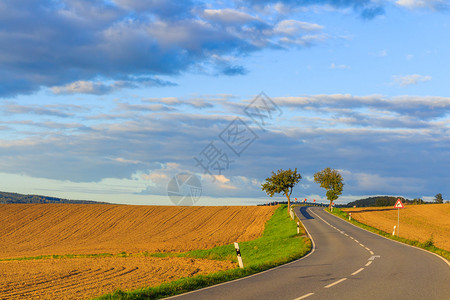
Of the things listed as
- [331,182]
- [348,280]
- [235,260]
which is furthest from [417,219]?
[348,280]

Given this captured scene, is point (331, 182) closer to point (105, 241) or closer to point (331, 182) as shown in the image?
point (331, 182)

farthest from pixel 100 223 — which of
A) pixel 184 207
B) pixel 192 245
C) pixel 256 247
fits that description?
pixel 256 247

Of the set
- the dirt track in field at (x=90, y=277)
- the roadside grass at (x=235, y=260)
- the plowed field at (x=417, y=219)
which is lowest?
the dirt track in field at (x=90, y=277)

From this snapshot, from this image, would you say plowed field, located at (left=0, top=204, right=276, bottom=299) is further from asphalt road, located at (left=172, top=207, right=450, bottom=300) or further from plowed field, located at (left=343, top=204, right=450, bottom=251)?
plowed field, located at (left=343, top=204, right=450, bottom=251)

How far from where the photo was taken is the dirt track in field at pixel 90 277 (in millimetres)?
17078

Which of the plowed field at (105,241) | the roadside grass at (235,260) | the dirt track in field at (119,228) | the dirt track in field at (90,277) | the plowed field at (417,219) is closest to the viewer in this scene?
the roadside grass at (235,260)

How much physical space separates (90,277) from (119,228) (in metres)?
42.1

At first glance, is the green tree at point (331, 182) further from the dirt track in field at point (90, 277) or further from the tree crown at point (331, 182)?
the dirt track in field at point (90, 277)

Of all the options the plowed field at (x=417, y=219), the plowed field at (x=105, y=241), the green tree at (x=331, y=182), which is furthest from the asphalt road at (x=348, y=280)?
the green tree at (x=331, y=182)

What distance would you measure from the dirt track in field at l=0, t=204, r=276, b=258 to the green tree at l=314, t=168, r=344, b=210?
45.1 feet

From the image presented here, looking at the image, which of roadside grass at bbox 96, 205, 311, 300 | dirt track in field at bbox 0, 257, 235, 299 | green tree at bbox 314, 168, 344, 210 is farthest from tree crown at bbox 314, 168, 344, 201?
dirt track in field at bbox 0, 257, 235, 299

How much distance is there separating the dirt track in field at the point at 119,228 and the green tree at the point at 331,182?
13.7 metres

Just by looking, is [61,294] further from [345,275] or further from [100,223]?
[100,223]

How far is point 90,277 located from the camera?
853 inches
